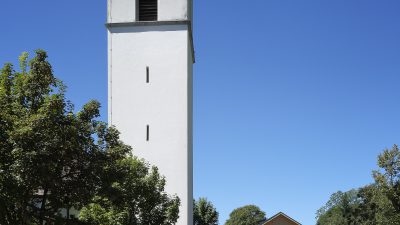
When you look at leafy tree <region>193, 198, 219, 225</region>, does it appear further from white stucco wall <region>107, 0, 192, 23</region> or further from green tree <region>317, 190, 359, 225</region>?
green tree <region>317, 190, 359, 225</region>

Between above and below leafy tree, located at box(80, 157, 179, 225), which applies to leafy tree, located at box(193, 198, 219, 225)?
above

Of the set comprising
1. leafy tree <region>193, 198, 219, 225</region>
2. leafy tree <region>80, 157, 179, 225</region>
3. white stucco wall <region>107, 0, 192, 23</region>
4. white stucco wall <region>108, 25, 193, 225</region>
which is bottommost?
leafy tree <region>80, 157, 179, 225</region>

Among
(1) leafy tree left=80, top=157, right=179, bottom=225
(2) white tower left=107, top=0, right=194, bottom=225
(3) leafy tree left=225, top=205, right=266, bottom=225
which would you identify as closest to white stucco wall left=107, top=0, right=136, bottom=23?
(2) white tower left=107, top=0, right=194, bottom=225

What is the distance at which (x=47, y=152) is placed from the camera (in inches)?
558

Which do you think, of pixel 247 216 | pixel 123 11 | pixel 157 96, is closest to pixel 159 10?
pixel 123 11

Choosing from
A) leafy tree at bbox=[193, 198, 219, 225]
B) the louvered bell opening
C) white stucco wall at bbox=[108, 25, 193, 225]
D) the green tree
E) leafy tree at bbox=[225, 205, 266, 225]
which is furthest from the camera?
leafy tree at bbox=[225, 205, 266, 225]

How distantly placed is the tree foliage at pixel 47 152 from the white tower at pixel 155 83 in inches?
573

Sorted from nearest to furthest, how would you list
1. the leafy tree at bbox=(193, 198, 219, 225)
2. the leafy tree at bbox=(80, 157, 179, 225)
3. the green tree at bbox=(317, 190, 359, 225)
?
the leafy tree at bbox=(80, 157, 179, 225) < the leafy tree at bbox=(193, 198, 219, 225) < the green tree at bbox=(317, 190, 359, 225)

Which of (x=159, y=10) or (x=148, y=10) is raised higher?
(x=148, y=10)

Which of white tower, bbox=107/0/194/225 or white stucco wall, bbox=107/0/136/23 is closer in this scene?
white tower, bbox=107/0/194/225

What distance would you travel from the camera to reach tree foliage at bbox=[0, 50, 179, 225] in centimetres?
1405

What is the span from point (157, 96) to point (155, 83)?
810mm

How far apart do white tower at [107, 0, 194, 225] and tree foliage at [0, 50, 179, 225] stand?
47.8 ft

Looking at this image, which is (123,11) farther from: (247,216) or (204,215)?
(247,216)
